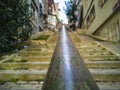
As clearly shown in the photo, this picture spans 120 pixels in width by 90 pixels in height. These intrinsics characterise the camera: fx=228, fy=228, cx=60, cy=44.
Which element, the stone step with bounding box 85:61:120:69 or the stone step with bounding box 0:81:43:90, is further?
the stone step with bounding box 85:61:120:69

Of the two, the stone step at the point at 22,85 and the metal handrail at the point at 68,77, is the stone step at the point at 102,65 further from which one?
the metal handrail at the point at 68,77

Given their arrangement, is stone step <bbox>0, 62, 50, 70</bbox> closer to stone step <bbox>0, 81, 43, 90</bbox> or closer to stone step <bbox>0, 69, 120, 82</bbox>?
stone step <bbox>0, 69, 120, 82</bbox>

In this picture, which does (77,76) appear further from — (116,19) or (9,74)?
(116,19)

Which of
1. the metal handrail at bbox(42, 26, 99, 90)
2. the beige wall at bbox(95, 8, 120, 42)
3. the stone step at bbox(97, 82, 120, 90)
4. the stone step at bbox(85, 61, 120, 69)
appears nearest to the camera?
the metal handrail at bbox(42, 26, 99, 90)

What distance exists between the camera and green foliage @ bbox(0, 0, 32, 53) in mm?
6508

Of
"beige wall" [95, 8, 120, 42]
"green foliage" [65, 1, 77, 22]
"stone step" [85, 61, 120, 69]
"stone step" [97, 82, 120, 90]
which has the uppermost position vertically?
"green foliage" [65, 1, 77, 22]

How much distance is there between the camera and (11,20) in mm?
6961

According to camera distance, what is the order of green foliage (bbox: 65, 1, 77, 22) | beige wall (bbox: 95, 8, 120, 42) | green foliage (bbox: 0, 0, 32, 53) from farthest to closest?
green foliage (bbox: 65, 1, 77, 22) → beige wall (bbox: 95, 8, 120, 42) → green foliage (bbox: 0, 0, 32, 53)

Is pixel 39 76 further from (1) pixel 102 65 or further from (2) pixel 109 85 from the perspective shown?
(1) pixel 102 65

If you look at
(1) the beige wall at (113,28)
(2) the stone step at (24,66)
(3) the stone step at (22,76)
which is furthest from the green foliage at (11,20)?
(1) the beige wall at (113,28)

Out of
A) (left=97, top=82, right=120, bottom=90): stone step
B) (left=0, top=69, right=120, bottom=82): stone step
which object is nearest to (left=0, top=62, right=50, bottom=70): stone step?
(left=0, top=69, right=120, bottom=82): stone step

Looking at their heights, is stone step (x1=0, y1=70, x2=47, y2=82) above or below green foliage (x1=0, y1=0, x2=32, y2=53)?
below

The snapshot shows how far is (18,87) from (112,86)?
4.76 feet

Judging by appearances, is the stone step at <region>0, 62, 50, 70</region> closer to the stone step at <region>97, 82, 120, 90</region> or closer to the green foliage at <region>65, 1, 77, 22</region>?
the stone step at <region>97, 82, 120, 90</region>
